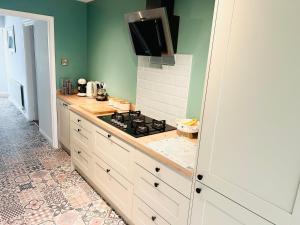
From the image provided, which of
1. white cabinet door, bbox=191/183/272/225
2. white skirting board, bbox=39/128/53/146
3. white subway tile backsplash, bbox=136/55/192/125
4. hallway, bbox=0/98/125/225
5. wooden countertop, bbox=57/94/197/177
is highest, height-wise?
white subway tile backsplash, bbox=136/55/192/125

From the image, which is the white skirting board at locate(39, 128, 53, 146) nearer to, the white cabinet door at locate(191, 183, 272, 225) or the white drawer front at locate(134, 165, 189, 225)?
the white drawer front at locate(134, 165, 189, 225)

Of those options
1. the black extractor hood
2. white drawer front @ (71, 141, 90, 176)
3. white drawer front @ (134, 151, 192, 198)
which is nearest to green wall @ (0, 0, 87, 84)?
white drawer front @ (71, 141, 90, 176)

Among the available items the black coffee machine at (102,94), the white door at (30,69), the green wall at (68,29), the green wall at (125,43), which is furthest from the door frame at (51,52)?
the white door at (30,69)

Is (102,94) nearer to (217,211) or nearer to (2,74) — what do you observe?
(217,211)

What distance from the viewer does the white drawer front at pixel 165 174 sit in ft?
4.36

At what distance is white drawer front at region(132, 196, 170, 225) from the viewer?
5.21ft

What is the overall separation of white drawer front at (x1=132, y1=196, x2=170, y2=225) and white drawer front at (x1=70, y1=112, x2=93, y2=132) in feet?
2.99

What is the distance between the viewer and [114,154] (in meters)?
1.95

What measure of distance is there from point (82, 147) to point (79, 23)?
2032 millimetres

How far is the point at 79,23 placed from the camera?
343cm

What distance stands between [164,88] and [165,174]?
3.31ft

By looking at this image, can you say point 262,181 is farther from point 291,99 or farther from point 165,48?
point 165,48

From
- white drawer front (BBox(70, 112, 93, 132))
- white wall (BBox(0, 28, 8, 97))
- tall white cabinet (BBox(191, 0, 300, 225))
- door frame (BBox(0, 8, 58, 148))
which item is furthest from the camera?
white wall (BBox(0, 28, 8, 97))

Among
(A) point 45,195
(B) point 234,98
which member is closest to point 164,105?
(B) point 234,98
